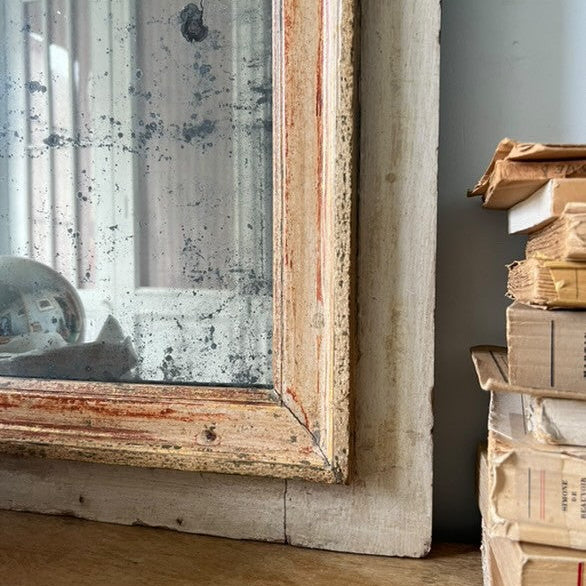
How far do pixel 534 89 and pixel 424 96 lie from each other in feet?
0.44

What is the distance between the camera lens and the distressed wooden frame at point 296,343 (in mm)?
639

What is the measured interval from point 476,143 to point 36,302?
565 millimetres

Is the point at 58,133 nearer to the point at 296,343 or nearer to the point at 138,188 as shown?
the point at 138,188

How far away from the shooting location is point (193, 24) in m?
0.72

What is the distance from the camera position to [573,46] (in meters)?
0.67

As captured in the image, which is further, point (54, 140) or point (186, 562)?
point (54, 140)

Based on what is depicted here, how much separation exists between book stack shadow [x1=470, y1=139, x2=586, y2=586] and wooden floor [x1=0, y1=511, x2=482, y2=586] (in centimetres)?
17

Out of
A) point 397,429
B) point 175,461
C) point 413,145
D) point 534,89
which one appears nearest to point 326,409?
point 397,429

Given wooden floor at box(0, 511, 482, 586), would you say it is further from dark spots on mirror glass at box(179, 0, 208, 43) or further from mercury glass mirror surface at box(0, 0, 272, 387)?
dark spots on mirror glass at box(179, 0, 208, 43)

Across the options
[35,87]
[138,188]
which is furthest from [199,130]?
[35,87]

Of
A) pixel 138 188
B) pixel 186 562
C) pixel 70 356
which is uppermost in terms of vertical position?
pixel 138 188

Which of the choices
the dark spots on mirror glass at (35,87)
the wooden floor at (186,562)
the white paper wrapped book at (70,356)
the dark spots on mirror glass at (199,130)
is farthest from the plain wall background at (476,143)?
the dark spots on mirror glass at (35,87)

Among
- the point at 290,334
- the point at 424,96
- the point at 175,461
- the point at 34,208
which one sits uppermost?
the point at 424,96

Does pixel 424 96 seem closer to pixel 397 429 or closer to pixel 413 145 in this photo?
pixel 413 145
